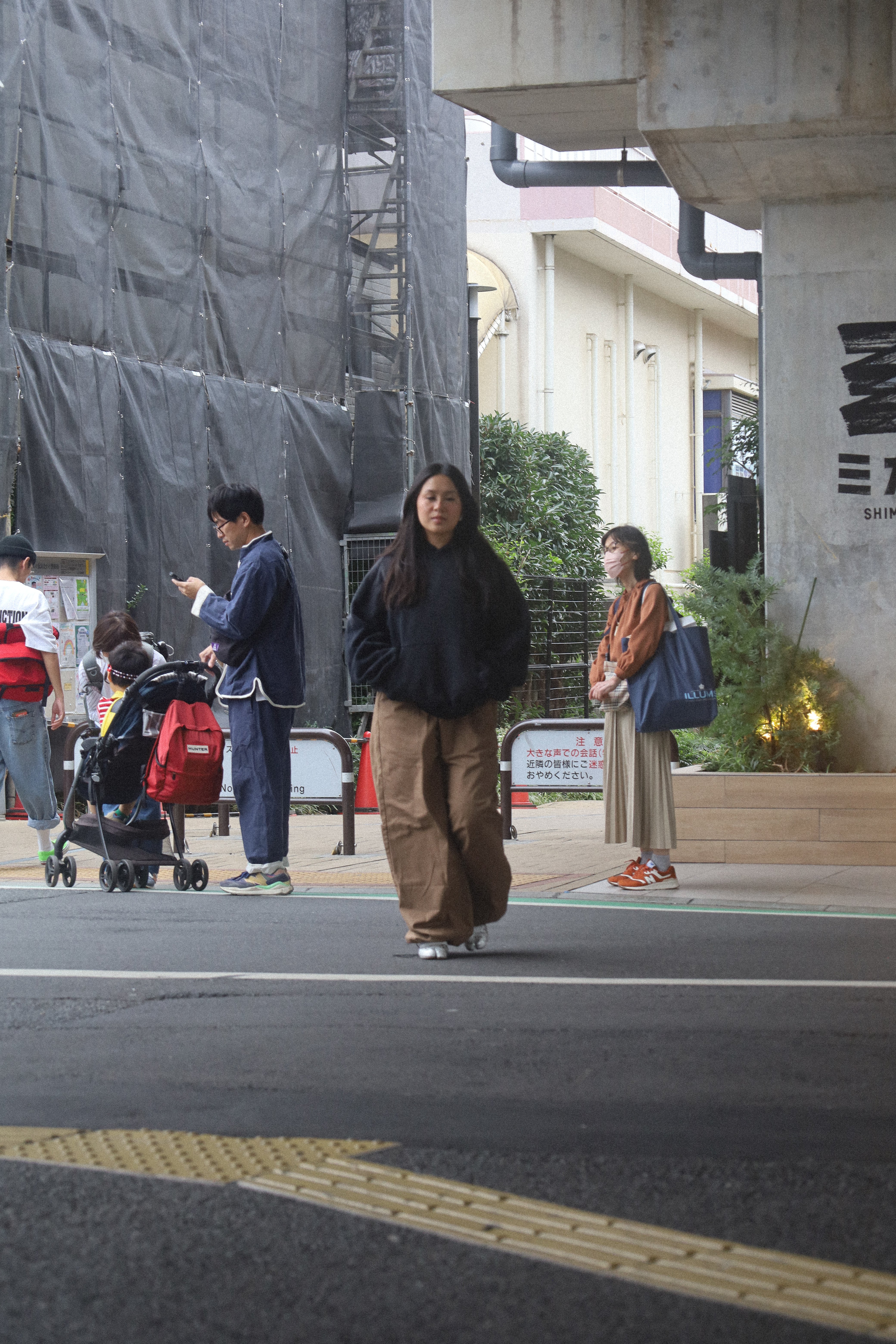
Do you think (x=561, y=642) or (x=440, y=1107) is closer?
(x=440, y=1107)

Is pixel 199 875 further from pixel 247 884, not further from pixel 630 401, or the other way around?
pixel 630 401

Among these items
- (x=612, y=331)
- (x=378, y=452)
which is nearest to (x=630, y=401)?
(x=612, y=331)

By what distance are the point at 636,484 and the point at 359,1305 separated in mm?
35242

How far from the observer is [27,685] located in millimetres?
10164

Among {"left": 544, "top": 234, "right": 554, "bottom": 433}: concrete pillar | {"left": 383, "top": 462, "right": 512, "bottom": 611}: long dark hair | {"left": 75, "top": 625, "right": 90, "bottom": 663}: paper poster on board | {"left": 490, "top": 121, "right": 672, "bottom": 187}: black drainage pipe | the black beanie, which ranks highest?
{"left": 544, "top": 234, "right": 554, "bottom": 433}: concrete pillar

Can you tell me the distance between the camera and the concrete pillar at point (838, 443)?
11.1 m

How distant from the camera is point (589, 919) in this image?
27.3 ft

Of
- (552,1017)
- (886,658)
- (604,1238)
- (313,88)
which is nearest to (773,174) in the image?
(886,658)

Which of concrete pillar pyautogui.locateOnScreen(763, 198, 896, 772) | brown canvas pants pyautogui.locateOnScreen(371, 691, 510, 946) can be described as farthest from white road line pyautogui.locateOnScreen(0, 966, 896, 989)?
concrete pillar pyautogui.locateOnScreen(763, 198, 896, 772)

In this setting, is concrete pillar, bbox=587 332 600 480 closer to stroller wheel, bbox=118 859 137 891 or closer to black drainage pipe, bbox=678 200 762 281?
black drainage pipe, bbox=678 200 762 281

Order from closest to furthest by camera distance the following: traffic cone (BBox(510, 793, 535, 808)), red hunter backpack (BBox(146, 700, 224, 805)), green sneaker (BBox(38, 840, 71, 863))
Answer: red hunter backpack (BBox(146, 700, 224, 805)) < green sneaker (BBox(38, 840, 71, 863)) < traffic cone (BBox(510, 793, 535, 808))

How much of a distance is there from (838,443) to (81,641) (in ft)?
25.0

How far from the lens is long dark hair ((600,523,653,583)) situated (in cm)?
912

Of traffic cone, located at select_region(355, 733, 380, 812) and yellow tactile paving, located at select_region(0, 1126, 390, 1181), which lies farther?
traffic cone, located at select_region(355, 733, 380, 812)
